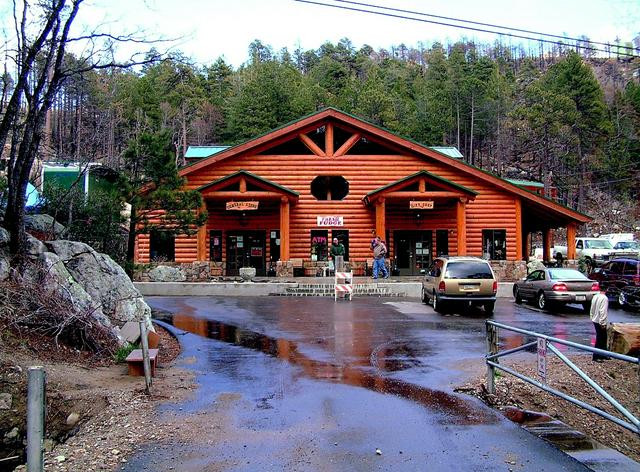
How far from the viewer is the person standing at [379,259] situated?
27344 mm

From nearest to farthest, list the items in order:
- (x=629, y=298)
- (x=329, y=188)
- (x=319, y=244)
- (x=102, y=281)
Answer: (x=102, y=281) < (x=629, y=298) < (x=319, y=244) < (x=329, y=188)

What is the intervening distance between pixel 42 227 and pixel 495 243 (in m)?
23.4

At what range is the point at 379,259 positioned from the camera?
27594 mm

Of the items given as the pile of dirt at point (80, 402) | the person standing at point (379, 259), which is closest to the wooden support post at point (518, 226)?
the person standing at point (379, 259)

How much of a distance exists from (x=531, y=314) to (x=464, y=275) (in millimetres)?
2708

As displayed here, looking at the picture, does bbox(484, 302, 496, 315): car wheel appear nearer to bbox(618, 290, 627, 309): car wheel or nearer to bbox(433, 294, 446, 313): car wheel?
bbox(433, 294, 446, 313): car wheel

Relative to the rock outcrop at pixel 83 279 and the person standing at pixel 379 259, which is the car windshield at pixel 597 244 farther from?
the rock outcrop at pixel 83 279

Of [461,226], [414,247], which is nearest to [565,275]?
[461,226]

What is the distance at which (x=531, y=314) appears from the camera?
61.8ft

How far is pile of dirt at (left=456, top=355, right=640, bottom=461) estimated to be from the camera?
8.33 meters

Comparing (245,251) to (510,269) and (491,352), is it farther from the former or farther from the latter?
(491,352)

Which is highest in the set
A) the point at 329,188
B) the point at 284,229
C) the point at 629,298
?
the point at 329,188

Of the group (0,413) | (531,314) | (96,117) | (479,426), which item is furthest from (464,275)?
(96,117)

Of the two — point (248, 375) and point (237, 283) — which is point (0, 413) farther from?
point (237, 283)
